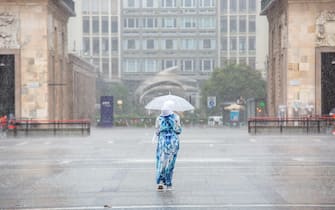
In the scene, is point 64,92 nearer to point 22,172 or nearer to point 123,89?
point 22,172

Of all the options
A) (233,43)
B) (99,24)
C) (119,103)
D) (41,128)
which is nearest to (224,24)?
(233,43)

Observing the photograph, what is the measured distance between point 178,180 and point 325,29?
109ft

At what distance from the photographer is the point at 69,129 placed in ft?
151

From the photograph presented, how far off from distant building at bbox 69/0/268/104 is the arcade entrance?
70654 mm

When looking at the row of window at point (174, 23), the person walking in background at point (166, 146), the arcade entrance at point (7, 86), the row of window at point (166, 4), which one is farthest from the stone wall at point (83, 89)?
the person walking in background at point (166, 146)

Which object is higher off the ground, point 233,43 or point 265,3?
point 233,43

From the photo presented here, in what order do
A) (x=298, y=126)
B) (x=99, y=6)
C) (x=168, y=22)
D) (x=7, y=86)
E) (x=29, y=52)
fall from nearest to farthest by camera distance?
(x=298, y=126) < (x=29, y=52) < (x=7, y=86) < (x=99, y=6) < (x=168, y=22)

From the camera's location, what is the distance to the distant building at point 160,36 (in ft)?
421

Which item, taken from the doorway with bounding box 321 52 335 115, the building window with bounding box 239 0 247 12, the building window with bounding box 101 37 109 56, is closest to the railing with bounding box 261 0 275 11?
the doorway with bounding box 321 52 335 115

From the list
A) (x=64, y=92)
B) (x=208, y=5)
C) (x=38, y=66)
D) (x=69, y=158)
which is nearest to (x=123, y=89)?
(x=208, y=5)

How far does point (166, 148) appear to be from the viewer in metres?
15.6

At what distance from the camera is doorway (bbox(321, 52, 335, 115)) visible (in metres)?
51.1

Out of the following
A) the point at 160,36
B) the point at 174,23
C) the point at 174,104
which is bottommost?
the point at 174,104

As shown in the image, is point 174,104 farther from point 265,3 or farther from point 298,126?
point 265,3
